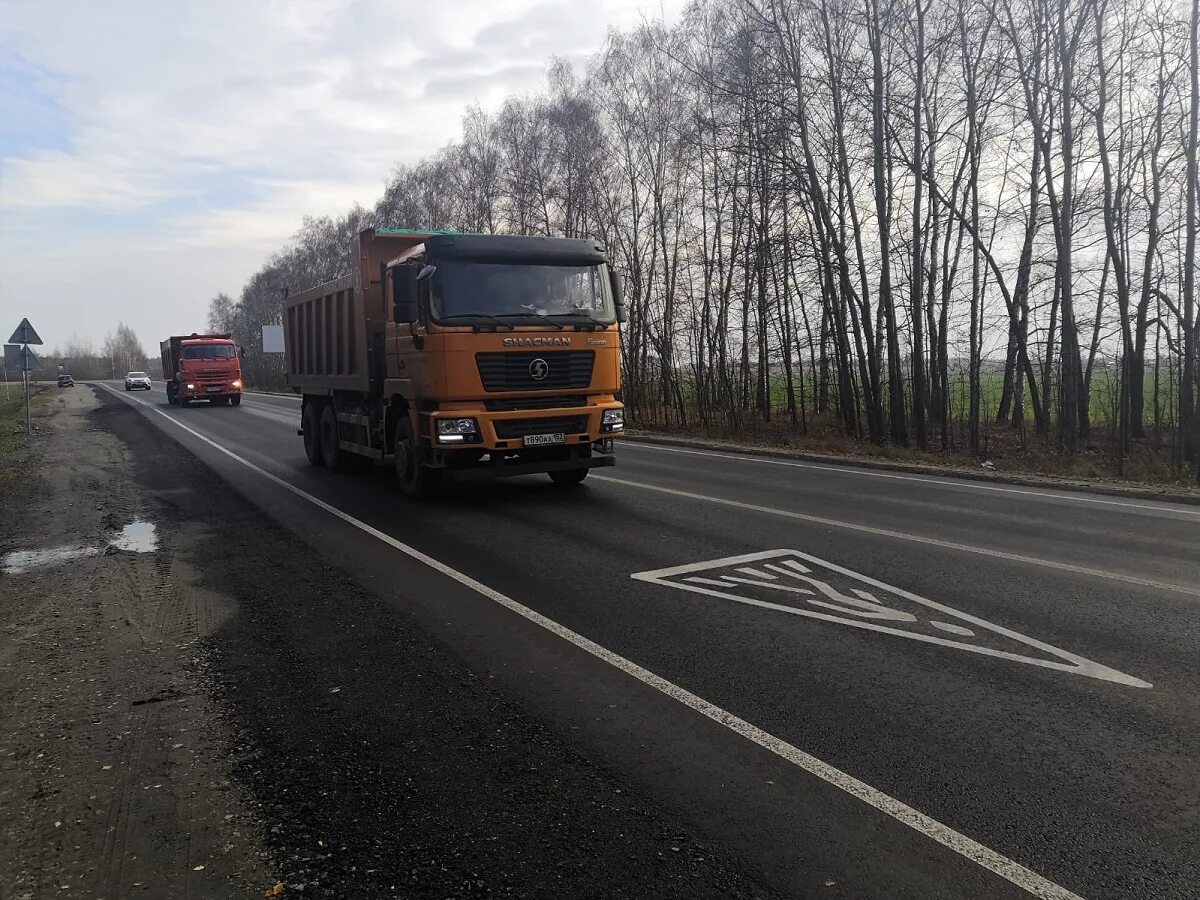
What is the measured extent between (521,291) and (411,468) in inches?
108

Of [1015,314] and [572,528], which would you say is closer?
[572,528]

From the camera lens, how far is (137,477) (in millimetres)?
14195

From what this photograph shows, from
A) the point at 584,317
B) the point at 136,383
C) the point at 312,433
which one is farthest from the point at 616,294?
the point at 136,383

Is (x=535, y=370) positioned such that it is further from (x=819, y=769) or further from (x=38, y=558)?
(x=819, y=769)

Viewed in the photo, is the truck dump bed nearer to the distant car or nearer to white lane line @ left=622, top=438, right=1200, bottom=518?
white lane line @ left=622, top=438, right=1200, bottom=518

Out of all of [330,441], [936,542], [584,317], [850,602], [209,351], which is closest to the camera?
[850,602]

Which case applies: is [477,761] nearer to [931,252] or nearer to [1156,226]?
[1156,226]

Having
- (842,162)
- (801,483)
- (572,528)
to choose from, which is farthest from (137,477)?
(842,162)

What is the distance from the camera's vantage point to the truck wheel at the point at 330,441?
46.1 ft

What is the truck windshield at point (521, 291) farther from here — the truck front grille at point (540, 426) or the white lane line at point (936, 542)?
the white lane line at point (936, 542)

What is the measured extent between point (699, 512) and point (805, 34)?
1566cm

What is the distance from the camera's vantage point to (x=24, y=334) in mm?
26438

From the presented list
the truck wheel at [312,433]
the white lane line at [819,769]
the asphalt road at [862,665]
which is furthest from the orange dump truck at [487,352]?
the white lane line at [819,769]

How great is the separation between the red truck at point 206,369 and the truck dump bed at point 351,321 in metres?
25.7
